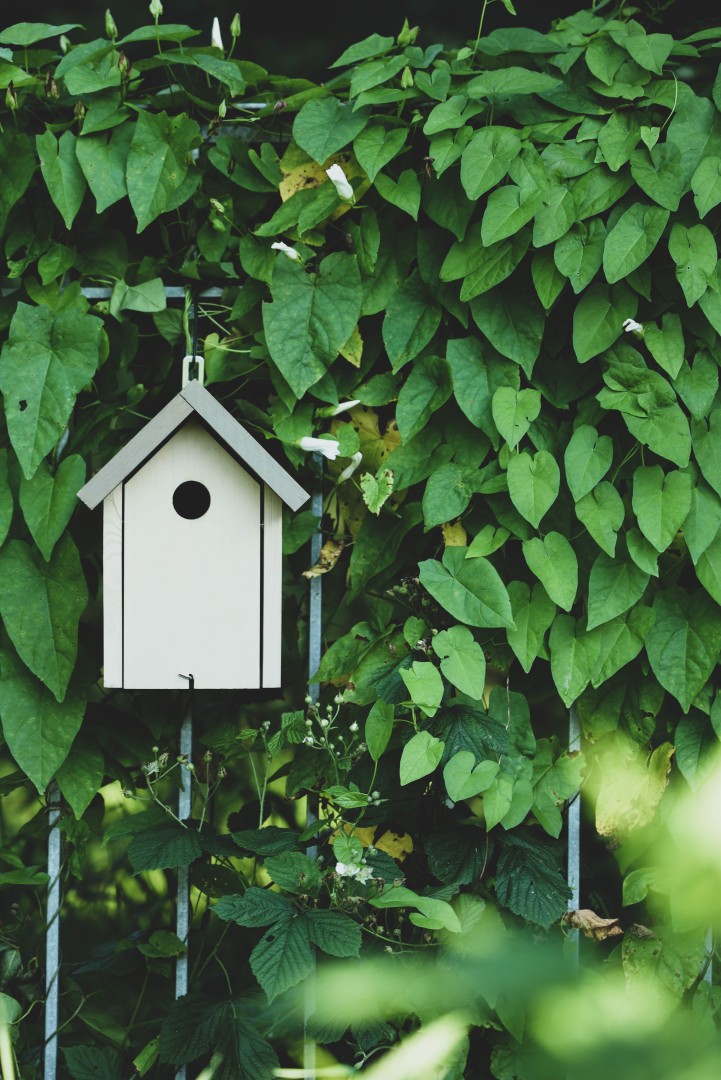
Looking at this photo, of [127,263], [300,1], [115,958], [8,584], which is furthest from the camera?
[300,1]

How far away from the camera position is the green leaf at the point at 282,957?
1.35 meters

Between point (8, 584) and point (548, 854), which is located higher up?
point (8, 584)

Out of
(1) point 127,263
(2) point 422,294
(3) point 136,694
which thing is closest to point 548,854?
(3) point 136,694

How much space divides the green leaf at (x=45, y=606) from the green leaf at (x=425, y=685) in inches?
22.8

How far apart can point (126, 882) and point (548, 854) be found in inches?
52.4

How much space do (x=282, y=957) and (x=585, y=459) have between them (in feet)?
3.10

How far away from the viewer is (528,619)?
1.70 meters

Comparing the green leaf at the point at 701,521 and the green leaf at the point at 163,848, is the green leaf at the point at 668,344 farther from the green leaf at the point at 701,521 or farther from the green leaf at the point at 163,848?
the green leaf at the point at 163,848

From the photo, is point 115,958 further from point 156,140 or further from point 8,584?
point 156,140

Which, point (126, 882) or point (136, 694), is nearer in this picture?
point (136, 694)

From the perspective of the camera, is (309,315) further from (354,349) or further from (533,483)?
(533,483)

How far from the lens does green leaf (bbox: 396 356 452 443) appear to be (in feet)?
5.61

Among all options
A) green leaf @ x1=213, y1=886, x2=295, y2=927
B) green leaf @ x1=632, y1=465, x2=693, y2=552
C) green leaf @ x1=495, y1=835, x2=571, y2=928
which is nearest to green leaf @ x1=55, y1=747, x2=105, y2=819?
green leaf @ x1=213, y1=886, x2=295, y2=927

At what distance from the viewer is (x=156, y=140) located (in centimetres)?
169
